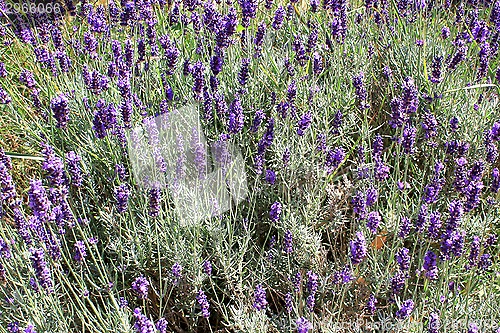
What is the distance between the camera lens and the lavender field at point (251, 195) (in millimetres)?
2045

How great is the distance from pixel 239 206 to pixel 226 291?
40 cm

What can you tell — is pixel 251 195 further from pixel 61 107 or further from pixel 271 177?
pixel 61 107

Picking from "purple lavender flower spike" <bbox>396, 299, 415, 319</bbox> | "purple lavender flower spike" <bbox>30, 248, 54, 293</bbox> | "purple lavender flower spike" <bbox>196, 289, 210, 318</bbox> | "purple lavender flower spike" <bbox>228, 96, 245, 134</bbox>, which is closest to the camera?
"purple lavender flower spike" <bbox>30, 248, 54, 293</bbox>

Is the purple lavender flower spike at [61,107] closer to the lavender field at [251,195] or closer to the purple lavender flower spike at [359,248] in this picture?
the lavender field at [251,195]

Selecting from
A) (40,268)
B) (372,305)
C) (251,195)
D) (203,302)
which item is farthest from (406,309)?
(40,268)

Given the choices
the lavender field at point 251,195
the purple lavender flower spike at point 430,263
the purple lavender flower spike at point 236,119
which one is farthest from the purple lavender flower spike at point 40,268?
the purple lavender flower spike at point 430,263

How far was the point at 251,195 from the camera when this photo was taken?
2.58 meters

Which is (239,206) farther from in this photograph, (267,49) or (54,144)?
(267,49)

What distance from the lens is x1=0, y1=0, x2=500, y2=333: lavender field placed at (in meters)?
2.04

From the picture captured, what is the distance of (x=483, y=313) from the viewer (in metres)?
2.14

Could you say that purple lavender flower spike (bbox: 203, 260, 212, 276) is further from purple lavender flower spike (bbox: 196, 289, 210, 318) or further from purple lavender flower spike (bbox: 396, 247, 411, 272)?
purple lavender flower spike (bbox: 396, 247, 411, 272)

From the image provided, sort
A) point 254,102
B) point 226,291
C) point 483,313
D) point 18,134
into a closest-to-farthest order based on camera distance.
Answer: point 483,313 → point 226,291 → point 254,102 → point 18,134

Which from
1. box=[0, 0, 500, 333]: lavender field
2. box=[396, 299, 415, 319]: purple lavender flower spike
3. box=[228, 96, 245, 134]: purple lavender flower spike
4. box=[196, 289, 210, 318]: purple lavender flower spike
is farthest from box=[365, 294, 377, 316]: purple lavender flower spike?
box=[228, 96, 245, 134]: purple lavender flower spike

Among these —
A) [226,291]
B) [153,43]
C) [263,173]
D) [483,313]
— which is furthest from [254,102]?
[483,313]
